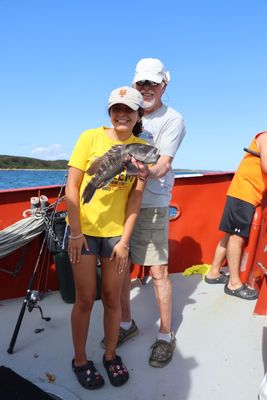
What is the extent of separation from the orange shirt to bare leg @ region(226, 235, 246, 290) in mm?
443

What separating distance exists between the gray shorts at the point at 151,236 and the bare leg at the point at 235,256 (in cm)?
125

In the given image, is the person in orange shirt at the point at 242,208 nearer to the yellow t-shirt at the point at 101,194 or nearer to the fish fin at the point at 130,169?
the yellow t-shirt at the point at 101,194

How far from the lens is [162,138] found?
2961 mm

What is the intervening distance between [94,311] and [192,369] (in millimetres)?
1310

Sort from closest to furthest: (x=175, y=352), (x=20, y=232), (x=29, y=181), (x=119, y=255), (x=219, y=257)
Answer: (x=119, y=255), (x=175, y=352), (x=20, y=232), (x=219, y=257), (x=29, y=181)

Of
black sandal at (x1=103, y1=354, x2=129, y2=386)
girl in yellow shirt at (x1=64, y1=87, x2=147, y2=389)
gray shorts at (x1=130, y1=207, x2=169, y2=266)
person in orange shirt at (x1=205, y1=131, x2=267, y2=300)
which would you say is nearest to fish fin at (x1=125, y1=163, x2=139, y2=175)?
girl in yellow shirt at (x1=64, y1=87, x2=147, y2=389)

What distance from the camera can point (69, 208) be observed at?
2.48m

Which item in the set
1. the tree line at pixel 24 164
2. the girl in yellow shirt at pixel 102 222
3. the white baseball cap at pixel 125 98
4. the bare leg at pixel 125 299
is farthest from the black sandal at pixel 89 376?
the tree line at pixel 24 164

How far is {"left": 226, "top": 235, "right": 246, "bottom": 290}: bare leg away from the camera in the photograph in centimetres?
412

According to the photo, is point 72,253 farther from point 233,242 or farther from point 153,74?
point 233,242

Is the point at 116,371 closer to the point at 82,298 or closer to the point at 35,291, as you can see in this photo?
the point at 82,298

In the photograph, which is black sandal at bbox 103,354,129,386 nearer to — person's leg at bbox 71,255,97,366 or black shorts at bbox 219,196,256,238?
person's leg at bbox 71,255,97,366

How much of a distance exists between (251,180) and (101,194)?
211 centimetres

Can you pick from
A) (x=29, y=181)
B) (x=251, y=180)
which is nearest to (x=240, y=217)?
(x=251, y=180)
